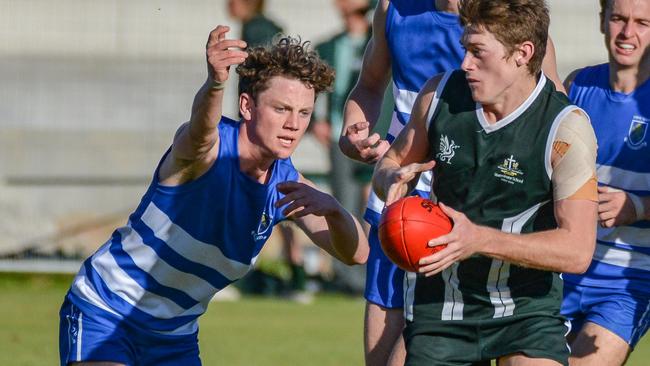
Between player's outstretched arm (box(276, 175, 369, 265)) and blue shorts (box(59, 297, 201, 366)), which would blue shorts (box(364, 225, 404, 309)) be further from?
blue shorts (box(59, 297, 201, 366))

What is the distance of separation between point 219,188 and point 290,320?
5741 mm

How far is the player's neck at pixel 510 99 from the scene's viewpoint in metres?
5.57

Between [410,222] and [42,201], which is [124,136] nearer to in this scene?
[42,201]

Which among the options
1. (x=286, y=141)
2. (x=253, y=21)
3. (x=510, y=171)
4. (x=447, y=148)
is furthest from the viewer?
(x=253, y=21)

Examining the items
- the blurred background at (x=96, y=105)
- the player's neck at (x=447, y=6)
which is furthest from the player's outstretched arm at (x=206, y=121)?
the blurred background at (x=96, y=105)

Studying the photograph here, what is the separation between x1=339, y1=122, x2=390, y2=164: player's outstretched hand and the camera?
234 inches

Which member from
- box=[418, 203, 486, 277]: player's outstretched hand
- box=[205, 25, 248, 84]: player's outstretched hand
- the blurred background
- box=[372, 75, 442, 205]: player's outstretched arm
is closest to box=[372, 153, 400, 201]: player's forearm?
box=[372, 75, 442, 205]: player's outstretched arm

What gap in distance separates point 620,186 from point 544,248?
4.98 ft

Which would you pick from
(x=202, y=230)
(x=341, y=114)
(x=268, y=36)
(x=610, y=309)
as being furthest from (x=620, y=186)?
(x=341, y=114)

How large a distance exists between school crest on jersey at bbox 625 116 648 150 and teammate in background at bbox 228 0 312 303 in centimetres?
654

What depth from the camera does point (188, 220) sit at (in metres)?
6.11

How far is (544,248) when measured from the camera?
5250 millimetres

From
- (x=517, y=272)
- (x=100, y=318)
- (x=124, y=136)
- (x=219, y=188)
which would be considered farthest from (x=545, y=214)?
(x=124, y=136)

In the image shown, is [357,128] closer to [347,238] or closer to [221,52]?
[347,238]
